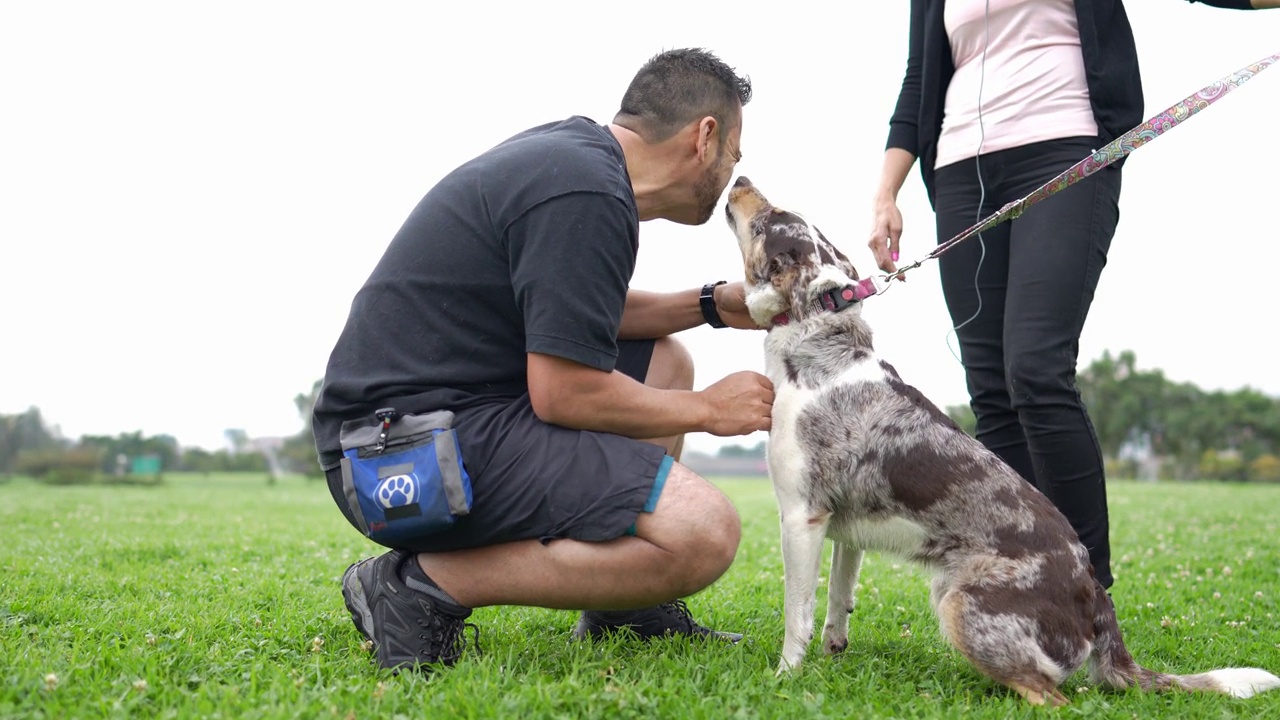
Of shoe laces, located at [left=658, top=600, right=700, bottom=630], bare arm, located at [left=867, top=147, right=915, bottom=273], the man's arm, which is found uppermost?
bare arm, located at [left=867, top=147, right=915, bottom=273]

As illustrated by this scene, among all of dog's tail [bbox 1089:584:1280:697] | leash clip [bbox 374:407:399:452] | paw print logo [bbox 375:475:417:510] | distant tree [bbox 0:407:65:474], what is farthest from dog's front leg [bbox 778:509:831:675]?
distant tree [bbox 0:407:65:474]

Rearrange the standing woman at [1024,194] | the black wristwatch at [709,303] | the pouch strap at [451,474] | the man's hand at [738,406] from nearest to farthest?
the pouch strap at [451,474]
the man's hand at [738,406]
the standing woman at [1024,194]
the black wristwatch at [709,303]

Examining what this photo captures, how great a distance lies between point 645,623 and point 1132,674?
6.38ft

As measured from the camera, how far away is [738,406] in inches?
153

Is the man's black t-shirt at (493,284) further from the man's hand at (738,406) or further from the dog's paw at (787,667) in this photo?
the dog's paw at (787,667)

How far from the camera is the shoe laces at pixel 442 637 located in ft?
11.9

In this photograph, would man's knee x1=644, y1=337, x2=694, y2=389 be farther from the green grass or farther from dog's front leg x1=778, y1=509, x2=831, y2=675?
the green grass

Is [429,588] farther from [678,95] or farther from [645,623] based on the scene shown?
[678,95]

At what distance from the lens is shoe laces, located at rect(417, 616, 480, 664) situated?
11.9ft

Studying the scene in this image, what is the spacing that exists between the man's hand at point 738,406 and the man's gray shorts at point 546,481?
358 millimetres

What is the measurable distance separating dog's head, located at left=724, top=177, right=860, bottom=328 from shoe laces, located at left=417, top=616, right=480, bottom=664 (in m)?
1.86

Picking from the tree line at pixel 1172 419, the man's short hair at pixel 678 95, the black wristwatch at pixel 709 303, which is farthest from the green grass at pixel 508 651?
the tree line at pixel 1172 419

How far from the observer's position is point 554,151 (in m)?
3.63

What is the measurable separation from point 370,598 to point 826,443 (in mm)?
1895
